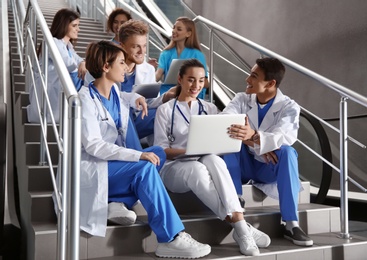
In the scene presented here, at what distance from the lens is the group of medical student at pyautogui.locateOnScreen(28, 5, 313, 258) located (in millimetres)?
2336

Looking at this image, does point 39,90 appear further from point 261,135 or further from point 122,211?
point 261,135

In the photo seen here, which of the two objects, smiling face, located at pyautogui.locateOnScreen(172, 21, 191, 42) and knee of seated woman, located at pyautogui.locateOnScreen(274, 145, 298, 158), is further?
smiling face, located at pyautogui.locateOnScreen(172, 21, 191, 42)

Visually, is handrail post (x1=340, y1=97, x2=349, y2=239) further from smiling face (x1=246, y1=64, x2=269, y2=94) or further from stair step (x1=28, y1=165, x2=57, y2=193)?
stair step (x1=28, y1=165, x2=57, y2=193)

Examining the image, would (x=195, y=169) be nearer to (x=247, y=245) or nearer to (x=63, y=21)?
(x=247, y=245)

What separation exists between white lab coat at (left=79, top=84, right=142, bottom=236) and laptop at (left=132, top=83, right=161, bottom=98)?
2.04 feet

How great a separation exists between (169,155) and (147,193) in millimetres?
461

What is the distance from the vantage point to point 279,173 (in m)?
2.76

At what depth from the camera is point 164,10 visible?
21.7ft

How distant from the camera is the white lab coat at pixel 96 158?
7.53 ft

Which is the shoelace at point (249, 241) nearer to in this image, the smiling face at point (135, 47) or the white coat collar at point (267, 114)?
the white coat collar at point (267, 114)

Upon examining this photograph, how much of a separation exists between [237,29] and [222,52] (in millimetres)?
2379

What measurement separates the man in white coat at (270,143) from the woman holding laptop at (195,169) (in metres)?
0.21

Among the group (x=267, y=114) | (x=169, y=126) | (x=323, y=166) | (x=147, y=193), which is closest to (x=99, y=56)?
(x=169, y=126)

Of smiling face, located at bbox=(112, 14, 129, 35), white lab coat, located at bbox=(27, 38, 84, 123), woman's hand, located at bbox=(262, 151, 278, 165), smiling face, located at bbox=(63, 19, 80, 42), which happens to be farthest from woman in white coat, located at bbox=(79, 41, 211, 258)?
smiling face, located at bbox=(112, 14, 129, 35)
